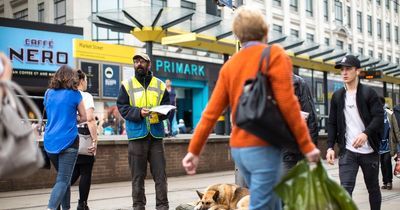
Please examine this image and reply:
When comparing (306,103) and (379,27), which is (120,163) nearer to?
(306,103)

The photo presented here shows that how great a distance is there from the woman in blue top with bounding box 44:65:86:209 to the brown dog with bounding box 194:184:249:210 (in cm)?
168

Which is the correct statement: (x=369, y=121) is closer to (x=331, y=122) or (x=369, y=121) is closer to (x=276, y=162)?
(x=331, y=122)

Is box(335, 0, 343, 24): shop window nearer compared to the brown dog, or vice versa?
the brown dog

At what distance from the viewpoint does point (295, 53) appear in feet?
68.2

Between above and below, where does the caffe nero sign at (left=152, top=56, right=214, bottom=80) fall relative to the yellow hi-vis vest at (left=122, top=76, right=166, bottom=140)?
above

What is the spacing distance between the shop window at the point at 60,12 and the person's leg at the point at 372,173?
2938cm

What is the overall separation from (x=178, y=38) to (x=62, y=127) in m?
9.26

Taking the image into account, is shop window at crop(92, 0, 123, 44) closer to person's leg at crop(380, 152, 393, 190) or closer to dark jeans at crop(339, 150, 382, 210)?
person's leg at crop(380, 152, 393, 190)

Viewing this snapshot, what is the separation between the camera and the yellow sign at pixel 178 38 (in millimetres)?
15029

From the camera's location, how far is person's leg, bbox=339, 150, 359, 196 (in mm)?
5761

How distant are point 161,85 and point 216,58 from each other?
1188 inches

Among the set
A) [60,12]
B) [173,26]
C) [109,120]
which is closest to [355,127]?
[173,26]

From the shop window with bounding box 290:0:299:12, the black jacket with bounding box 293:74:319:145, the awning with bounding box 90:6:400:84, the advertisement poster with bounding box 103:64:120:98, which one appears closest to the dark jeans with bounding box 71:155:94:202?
the black jacket with bounding box 293:74:319:145

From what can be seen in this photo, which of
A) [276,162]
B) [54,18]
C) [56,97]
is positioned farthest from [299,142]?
[54,18]
